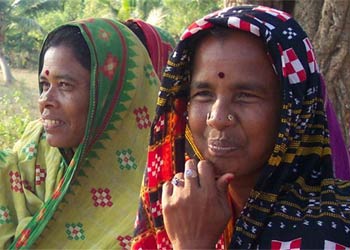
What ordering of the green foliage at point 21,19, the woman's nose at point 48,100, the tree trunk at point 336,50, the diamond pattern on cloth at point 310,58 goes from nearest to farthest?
the diamond pattern on cloth at point 310,58
the woman's nose at point 48,100
the tree trunk at point 336,50
the green foliage at point 21,19

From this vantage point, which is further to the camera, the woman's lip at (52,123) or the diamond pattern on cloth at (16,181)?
the diamond pattern on cloth at (16,181)

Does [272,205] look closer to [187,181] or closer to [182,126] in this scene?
[187,181]

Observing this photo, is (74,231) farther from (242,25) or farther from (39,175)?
(242,25)

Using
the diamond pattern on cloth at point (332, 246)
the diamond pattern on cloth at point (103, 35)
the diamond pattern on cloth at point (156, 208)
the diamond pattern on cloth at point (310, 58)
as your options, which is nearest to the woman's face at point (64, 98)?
the diamond pattern on cloth at point (103, 35)

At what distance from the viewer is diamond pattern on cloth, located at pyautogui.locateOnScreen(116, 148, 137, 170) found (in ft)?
10.1

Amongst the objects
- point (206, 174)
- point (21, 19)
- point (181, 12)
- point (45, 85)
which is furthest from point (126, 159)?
point (21, 19)

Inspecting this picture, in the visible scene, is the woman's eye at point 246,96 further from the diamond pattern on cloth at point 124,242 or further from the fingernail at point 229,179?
the diamond pattern on cloth at point 124,242

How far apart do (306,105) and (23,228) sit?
162 centimetres

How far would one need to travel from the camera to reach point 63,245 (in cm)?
306

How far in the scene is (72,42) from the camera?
3.00 m

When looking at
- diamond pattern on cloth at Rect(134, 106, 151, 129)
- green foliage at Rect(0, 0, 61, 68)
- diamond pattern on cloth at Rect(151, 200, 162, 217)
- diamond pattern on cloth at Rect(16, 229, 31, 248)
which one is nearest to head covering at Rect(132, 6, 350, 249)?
diamond pattern on cloth at Rect(151, 200, 162, 217)

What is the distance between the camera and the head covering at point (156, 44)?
3.92m

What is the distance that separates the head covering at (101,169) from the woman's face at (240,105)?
1.12 meters

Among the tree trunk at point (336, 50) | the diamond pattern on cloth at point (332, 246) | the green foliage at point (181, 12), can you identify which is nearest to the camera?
the diamond pattern on cloth at point (332, 246)
